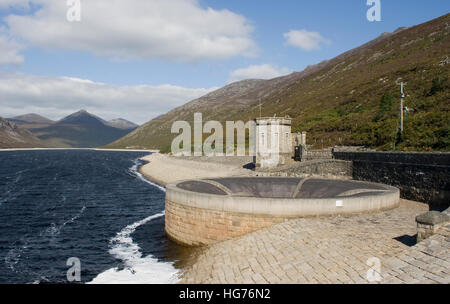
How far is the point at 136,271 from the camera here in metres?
17.1

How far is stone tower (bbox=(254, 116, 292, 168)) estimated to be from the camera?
123 feet

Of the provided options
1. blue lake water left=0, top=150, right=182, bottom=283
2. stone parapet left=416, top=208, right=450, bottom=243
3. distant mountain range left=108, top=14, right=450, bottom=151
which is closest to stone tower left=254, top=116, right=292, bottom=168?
distant mountain range left=108, top=14, right=450, bottom=151

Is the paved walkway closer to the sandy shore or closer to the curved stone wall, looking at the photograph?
the curved stone wall

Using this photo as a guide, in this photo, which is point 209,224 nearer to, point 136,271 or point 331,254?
point 136,271

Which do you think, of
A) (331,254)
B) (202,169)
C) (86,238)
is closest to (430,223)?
(331,254)

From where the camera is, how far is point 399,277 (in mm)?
10125

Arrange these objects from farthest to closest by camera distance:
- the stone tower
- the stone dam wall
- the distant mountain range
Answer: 1. the stone tower
2. the distant mountain range
3. the stone dam wall

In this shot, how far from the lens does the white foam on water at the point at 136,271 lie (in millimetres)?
15828

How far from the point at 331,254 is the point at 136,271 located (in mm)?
9811

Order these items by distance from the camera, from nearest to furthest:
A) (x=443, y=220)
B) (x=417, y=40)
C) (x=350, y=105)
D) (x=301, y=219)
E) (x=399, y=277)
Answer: (x=399, y=277) < (x=443, y=220) < (x=301, y=219) < (x=350, y=105) < (x=417, y=40)

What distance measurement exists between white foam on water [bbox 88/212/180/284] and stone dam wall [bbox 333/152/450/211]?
56.1 ft

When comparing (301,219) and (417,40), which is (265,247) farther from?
(417,40)
